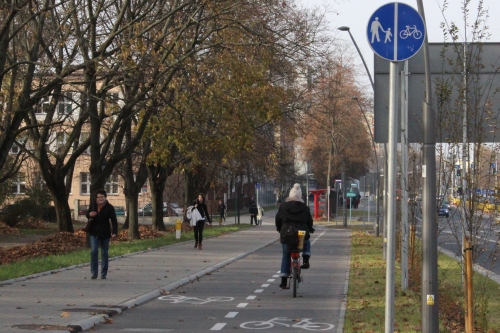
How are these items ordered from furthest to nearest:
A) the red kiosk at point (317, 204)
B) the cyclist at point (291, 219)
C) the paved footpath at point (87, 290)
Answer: the red kiosk at point (317, 204)
the cyclist at point (291, 219)
the paved footpath at point (87, 290)

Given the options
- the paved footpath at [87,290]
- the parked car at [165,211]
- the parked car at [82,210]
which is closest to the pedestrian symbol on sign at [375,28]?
the paved footpath at [87,290]

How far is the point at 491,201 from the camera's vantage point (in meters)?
10.3

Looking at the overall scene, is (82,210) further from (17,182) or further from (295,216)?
(295,216)

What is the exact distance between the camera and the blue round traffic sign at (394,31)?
7750 mm

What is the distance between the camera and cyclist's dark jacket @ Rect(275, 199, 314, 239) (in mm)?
15016

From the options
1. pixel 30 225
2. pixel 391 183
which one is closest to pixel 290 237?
pixel 391 183

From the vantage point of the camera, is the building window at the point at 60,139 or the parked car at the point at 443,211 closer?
the parked car at the point at 443,211

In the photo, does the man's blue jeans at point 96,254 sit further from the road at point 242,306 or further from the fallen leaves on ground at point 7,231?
the fallen leaves on ground at point 7,231

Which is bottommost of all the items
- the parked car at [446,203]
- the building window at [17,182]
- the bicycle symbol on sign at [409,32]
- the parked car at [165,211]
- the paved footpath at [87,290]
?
the paved footpath at [87,290]

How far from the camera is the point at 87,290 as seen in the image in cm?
1496

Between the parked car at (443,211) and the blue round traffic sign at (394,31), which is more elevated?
the blue round traffic sign at (394,31)

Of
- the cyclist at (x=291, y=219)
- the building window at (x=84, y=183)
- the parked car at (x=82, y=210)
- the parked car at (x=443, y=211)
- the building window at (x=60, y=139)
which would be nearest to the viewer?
the parked car at (x=443, y=211)

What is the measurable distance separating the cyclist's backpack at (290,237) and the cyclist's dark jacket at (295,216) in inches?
5.0

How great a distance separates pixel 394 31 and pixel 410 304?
283 inches
